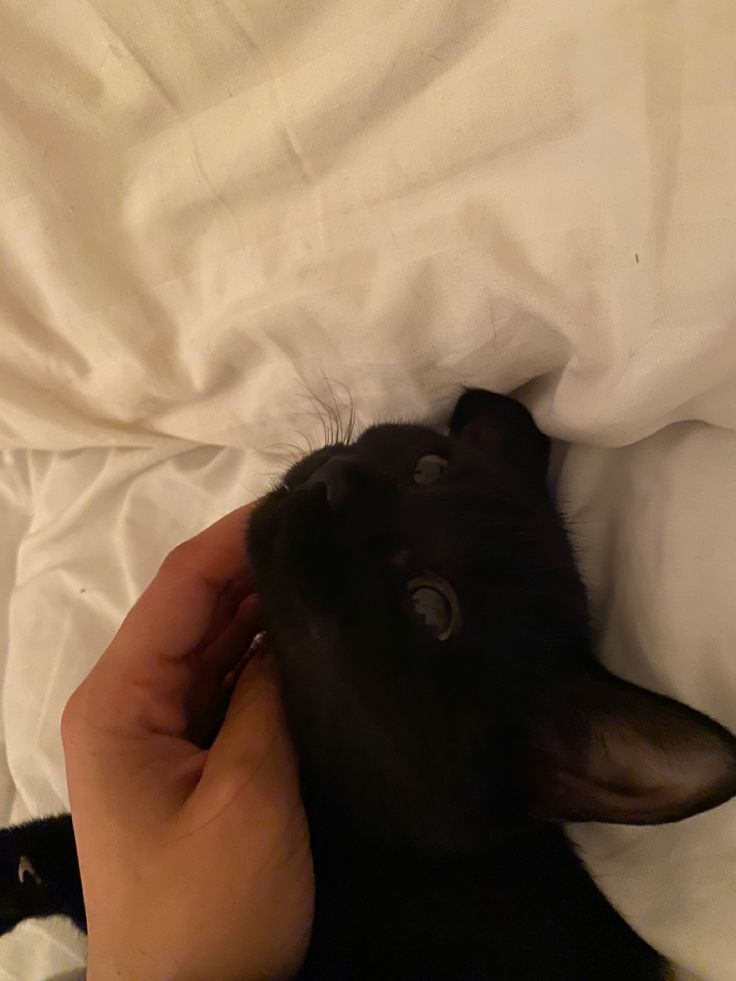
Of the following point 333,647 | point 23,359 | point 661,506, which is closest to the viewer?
point 333,647

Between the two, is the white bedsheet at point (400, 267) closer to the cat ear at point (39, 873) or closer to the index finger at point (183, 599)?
the cat ear at point (39, 873)

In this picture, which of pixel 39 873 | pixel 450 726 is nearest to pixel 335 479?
pixel 450 726

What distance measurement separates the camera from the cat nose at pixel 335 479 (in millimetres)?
708

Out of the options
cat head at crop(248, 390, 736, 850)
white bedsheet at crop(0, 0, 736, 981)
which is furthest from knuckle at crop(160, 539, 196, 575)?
white bedsheet at crop(0, 0, 736, 981)

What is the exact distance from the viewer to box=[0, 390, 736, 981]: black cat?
67cm

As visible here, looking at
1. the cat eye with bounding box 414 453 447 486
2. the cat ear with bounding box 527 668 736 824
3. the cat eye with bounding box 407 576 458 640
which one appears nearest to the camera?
the cat ear with bounding box 527 668 736 824

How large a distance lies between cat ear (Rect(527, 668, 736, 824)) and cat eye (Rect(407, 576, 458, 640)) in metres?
0.13

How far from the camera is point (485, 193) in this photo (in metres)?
0.67

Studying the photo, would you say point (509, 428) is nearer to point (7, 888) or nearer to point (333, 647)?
point (333, 647)

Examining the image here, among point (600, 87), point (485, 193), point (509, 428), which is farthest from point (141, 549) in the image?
point (600, 87)

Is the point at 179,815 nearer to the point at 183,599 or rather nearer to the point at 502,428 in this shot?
the point at 183,599

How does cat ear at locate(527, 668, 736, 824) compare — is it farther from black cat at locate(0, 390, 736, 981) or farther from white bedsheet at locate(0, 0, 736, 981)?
white bedsheet at locate(0, 0, 736, 981)

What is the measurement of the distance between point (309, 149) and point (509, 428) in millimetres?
343

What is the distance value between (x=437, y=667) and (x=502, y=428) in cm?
29
